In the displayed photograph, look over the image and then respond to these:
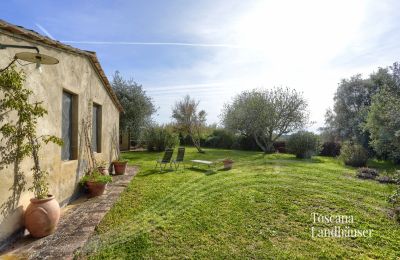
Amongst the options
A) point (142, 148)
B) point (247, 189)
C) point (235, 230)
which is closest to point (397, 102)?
point (247, 189)

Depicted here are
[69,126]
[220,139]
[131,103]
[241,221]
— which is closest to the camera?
[241,221]

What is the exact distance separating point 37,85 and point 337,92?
89.4 ft

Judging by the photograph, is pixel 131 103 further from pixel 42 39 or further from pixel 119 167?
pixel 42 39

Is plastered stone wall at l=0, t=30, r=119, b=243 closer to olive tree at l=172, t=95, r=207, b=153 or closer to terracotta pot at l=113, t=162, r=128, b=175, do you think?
terracotta pot at l=113, t=162, r=128, b=175

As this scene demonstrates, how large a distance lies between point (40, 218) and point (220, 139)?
79.3 ft

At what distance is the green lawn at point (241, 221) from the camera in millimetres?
3562

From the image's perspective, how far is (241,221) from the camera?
468 centimetres

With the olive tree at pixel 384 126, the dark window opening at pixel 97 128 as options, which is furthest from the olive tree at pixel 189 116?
the olive tree at pixel 384 126

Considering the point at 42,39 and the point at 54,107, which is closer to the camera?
the point at 42,39

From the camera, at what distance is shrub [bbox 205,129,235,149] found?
1045 inches

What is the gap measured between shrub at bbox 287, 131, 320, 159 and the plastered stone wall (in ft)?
44.1

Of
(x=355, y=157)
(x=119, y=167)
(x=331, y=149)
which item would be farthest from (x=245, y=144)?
(x=119, y=167)

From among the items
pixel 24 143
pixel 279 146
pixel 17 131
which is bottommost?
pixel 279 146

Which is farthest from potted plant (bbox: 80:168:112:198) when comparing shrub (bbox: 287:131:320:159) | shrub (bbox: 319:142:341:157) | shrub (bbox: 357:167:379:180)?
shrub (bbox: 319:142:341:157)
